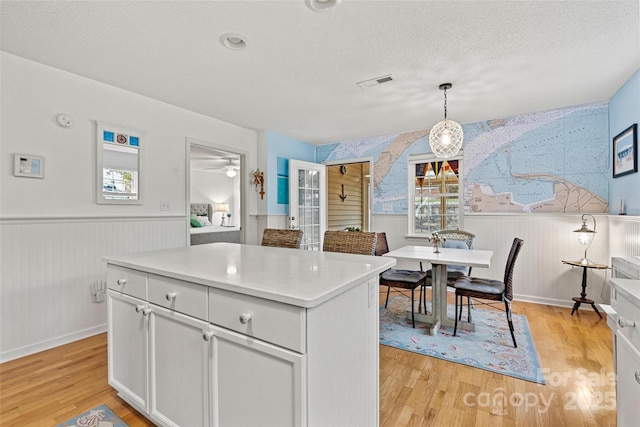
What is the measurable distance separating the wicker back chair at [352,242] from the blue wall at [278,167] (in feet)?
8.25

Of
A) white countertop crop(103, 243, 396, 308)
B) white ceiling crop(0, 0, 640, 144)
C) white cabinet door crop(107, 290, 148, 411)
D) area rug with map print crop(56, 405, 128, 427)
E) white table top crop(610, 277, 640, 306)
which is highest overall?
white ceiling crop(0, 0, 640, 144)

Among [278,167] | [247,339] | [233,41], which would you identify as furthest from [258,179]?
[247,339]

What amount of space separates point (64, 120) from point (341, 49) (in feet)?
8.12

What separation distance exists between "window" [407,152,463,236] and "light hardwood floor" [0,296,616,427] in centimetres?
220

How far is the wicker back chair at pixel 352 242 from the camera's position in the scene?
2.16m

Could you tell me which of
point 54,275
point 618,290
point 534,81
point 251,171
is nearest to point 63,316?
point 54,275

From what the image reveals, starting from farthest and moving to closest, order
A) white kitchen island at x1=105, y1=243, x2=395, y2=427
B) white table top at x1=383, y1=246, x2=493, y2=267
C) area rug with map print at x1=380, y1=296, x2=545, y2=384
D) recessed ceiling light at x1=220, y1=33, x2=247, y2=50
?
white table top at x1=383, y1=246, x2=493, y2=267 < area rug with map print at x1=380, y1=296, x2=545, y2=384 < recessed ceiling light at x1=220, y1=33, x2=247, y2=50 < white kitchen island at x1=105, y1=243, x2=395, y2=427

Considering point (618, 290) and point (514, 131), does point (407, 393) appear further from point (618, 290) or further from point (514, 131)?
point (514, 131)

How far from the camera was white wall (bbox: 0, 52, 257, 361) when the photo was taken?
2.41m

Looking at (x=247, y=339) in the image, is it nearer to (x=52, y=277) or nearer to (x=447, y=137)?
(x=52, y=277)

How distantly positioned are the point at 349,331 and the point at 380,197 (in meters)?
3.93

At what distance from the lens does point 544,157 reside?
3.77 meters

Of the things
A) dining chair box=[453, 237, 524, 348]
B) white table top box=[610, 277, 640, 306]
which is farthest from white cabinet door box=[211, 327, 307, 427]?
dining chair box=[453, 237, 524, 348]

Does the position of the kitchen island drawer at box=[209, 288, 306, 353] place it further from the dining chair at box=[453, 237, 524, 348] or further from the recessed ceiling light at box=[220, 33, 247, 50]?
the dining chair at box=[453, 237, 524, 348]
